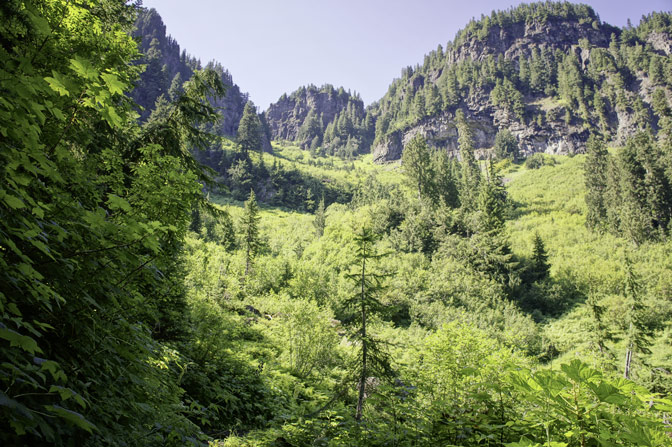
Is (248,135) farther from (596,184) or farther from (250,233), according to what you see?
(596,184)

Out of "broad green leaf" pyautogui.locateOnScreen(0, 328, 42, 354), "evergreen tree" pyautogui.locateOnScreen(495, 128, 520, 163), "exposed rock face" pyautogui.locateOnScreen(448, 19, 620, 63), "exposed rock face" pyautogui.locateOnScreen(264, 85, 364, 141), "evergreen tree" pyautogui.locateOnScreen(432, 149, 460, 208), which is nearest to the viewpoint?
"broad green leaf" pyautogui.locateOnScreen(0, 328, 42, 354)

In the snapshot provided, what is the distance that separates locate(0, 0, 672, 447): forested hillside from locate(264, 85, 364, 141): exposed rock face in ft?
242

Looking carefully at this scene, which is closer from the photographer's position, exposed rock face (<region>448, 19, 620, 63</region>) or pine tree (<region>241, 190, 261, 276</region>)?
pine tree (<region>241, 190, 261, 276</region>)

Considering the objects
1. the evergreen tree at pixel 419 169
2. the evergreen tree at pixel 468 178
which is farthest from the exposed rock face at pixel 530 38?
the evergreen tree at pixel 419 169

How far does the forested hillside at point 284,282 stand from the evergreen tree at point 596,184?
1.23 ft

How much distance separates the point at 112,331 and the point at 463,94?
418 feet

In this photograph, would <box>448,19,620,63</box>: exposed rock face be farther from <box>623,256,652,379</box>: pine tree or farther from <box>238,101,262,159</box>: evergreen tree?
<box>623,256,652,379</box>: pine tree

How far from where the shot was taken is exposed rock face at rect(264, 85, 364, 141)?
15250cm

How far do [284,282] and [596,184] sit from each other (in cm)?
4721

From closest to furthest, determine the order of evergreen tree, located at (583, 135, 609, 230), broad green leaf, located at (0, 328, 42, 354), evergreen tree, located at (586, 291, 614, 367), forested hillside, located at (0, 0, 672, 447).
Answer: broad green leaf, located at (0, 328, 42, 354) < forested hillside, located at (0, 0, 672, 447) < evergreen tree, located at (586, 291, 614, 367) < evergreen tree, located at (583, 135, 609, 230)

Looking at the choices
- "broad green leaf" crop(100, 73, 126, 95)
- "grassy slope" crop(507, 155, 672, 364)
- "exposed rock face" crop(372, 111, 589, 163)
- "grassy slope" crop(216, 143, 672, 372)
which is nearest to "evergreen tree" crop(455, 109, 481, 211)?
"grassy slope" crop(216, 143, 672, 372)

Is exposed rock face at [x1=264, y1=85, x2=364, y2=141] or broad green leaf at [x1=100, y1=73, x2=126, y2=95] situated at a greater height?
exposed rock face at [x1=264, y1=85, x2=364, y2=141]

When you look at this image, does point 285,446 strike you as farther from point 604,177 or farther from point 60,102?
point 604,177

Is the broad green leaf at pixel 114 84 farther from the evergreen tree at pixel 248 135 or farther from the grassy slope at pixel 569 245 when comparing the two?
the evergreen tree at pixel 248 135
